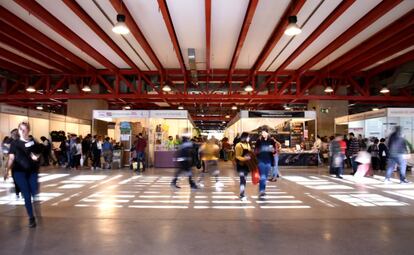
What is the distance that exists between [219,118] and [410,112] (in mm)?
24880

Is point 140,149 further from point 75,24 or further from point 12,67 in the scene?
point 12,67

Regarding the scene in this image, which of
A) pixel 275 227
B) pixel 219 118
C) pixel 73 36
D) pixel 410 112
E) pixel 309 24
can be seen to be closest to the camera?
pixel 275 227

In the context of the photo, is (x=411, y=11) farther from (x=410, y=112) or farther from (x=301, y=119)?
(x=301, y=119)

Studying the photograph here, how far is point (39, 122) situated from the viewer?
15.8 meters

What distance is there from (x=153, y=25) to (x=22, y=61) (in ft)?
24.5

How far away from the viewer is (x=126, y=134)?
15672mm

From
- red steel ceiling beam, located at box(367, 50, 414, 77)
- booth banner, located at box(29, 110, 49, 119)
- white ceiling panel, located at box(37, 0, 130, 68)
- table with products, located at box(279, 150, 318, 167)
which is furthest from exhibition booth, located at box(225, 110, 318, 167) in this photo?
booth banner, located at box(29, 110, 49, 119)

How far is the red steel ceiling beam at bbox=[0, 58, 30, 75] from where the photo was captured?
15.6 metres

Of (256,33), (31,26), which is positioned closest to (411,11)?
(256,33)

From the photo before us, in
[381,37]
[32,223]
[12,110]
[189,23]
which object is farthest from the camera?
[12,110]

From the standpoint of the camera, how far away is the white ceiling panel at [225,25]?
9.08 metres

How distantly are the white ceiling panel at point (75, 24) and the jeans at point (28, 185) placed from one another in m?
5.34

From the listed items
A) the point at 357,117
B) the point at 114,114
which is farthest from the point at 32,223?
the point at 357,117

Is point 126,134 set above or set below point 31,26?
below
